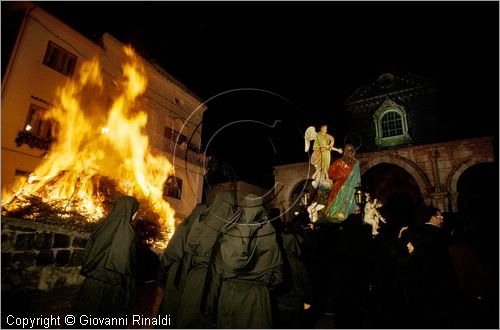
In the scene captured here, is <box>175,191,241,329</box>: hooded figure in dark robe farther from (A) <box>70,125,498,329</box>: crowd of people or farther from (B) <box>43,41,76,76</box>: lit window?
(B) <box>43,41,76,76</box>: lit window

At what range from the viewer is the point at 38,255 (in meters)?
7.77

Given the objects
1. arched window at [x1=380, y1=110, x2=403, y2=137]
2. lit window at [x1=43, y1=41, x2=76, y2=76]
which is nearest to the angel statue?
arched window at [x1=380, y1=110, x2=403, y2=137]

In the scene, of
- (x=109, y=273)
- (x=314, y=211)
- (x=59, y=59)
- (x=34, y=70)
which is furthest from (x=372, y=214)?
(x=59, y=59)

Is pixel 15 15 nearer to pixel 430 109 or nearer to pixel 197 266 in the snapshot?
pixel 197 266

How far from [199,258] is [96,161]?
14203mm

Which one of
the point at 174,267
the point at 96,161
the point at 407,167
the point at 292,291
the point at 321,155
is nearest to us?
the point at 174,267

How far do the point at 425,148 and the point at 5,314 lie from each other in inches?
783

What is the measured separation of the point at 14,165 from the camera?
13.7 metres

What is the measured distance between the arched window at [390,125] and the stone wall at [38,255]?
757 inches

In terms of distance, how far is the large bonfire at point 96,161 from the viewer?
38.4 ft

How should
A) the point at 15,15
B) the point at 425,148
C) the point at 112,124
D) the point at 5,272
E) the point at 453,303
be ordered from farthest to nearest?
the point at 112,124 → the point at 425,148 → the point at 15,15 → the point at 5,272 → the point at 453,303

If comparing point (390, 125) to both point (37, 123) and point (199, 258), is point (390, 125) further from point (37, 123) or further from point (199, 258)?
point (37, 123)

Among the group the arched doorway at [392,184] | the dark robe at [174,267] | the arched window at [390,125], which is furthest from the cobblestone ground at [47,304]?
the arched window at [390,125]

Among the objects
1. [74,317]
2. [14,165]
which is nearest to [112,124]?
[14,165]
